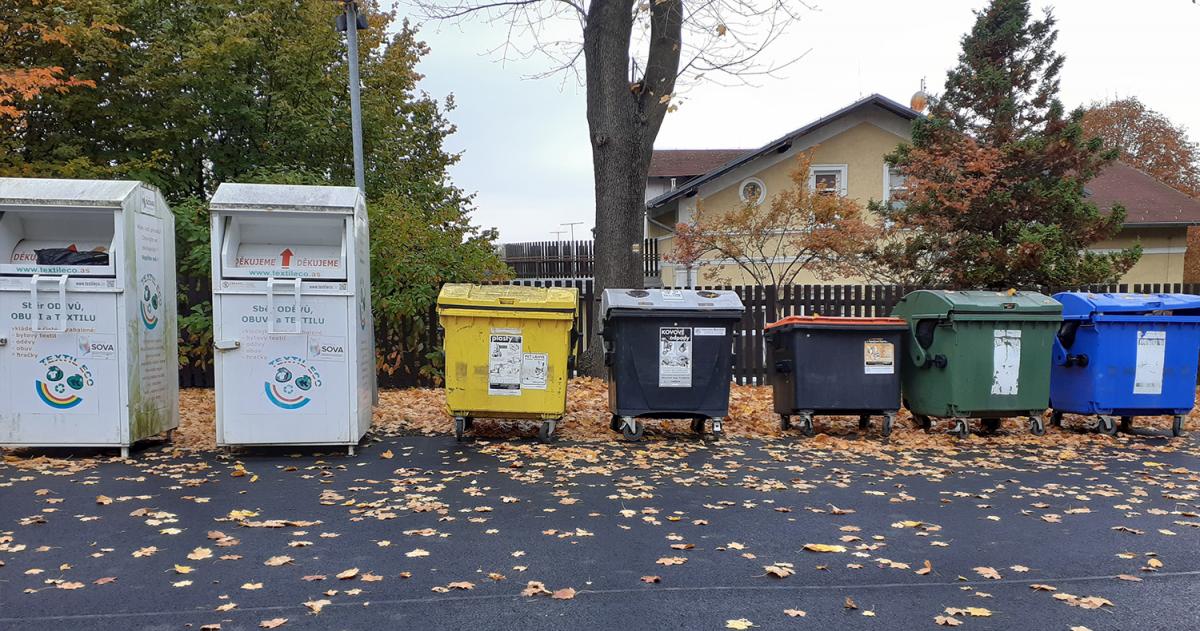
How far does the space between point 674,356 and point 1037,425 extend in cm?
351

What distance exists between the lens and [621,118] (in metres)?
9.37

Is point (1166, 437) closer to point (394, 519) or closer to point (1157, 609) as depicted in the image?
point (1157, 609)

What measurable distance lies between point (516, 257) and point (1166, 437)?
18.5 meters

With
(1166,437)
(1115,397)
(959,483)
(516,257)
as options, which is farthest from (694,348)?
(516,257)

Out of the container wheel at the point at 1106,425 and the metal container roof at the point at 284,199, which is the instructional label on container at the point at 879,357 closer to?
the container wheel at the point at 1106,425

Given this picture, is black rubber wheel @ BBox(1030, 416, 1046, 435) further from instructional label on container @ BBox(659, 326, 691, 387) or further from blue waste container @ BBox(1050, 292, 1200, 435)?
instructional label on container @ BBox(659, 326, 691, 387)

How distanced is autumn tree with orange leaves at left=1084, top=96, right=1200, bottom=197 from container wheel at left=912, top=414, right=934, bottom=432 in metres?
32.4

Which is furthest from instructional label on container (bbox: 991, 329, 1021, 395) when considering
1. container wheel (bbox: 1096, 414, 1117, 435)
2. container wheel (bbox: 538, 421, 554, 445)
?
container wheel (bbox: 538, 421, 554, 445)

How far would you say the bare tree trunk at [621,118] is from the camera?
9328mm

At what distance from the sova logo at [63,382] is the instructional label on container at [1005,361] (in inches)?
298

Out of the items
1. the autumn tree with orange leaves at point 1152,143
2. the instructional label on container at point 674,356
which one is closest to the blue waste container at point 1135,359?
the instructional label on container at point 674,356

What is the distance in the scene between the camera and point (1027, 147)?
12.6 m

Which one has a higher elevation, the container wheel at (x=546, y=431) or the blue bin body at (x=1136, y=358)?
the blue bin body at (x=1136, y=358)

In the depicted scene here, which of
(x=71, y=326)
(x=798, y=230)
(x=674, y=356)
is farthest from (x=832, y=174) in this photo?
(x=71, y=326)
